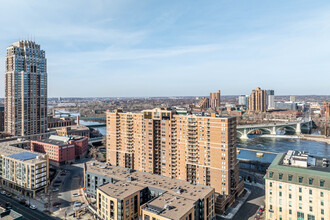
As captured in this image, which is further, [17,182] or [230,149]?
[17,182]

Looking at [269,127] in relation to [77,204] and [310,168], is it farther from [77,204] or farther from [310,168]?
[77,204]

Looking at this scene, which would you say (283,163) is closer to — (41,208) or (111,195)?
(111,195)

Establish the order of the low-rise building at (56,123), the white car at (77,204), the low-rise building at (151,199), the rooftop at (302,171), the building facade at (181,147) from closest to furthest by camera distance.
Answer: the rooftop at (302,171)
the low-rise building at (151,199)
the white car at (77,204)
the building facade at (181,147)
the low-rise building at (56,123)

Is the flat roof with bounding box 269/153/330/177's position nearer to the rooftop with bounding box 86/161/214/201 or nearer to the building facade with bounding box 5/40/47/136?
the rooftop with bounding box 86/161/214/201

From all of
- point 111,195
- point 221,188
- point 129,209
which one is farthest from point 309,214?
point 111,195

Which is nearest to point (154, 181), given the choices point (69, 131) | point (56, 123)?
point (69, 131)

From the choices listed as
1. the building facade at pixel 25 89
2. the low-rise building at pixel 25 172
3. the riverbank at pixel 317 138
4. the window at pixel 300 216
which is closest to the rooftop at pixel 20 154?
the low-rise building at pixel 25 172

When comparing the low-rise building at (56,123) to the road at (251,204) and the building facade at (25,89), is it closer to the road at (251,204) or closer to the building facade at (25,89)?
the building facade at (25,89)
